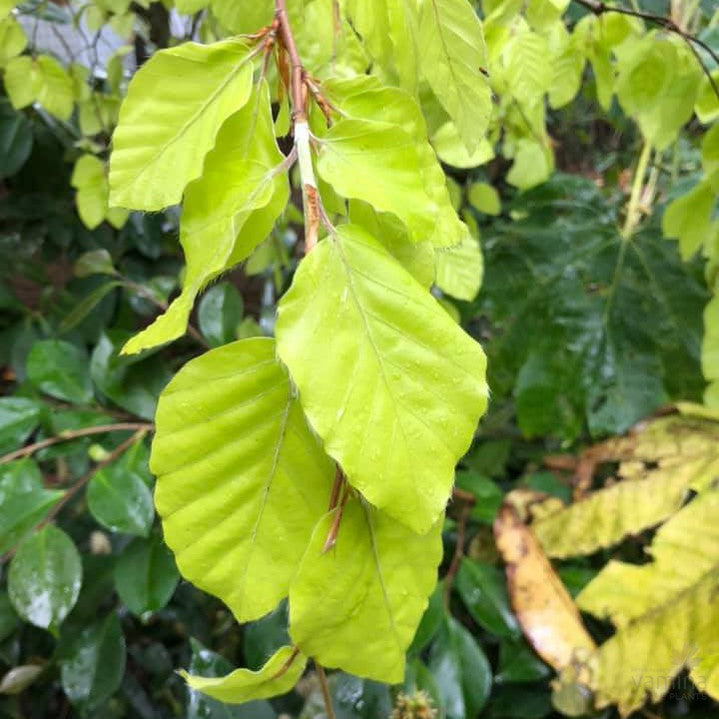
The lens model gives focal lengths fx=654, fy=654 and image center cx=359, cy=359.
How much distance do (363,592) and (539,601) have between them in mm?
528

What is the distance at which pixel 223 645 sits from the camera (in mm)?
896

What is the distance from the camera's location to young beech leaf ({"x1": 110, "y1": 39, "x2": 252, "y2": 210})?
0.80 ft

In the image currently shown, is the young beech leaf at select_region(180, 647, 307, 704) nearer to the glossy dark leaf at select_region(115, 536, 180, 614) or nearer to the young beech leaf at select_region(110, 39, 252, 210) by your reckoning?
the young beech leaf at select_region(110, 39, 252, 210)

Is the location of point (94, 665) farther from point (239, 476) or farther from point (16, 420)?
point (239, 476)

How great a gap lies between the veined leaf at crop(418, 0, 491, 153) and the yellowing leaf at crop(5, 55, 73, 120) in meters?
0.68

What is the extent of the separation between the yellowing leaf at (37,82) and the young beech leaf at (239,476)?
76 cm

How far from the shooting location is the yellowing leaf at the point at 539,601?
2.17 feet

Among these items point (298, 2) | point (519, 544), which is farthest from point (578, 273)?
point (298, 2)

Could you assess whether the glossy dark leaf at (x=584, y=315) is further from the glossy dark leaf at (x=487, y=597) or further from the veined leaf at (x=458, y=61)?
the veined leaf at (x=458, y=61)

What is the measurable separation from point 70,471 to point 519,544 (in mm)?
555

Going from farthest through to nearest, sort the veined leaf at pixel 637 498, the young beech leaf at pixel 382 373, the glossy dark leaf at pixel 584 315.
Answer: the glossy dark leaf at pixel 584 315 < the veined leaf at pixel 637 498 < the young beech leaf at pixel 382 373

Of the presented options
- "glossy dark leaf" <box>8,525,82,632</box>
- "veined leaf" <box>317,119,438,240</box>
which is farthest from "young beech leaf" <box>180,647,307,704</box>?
"glossy dark leaf" <box>8,525,82,632</box>

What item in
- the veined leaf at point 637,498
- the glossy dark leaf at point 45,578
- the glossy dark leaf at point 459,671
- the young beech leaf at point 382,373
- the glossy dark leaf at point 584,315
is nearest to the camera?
the young beech leaf at point 382,373

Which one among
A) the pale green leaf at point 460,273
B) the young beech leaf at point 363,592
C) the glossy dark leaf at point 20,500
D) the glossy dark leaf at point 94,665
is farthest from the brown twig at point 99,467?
the young beech leaf at point 363,592
